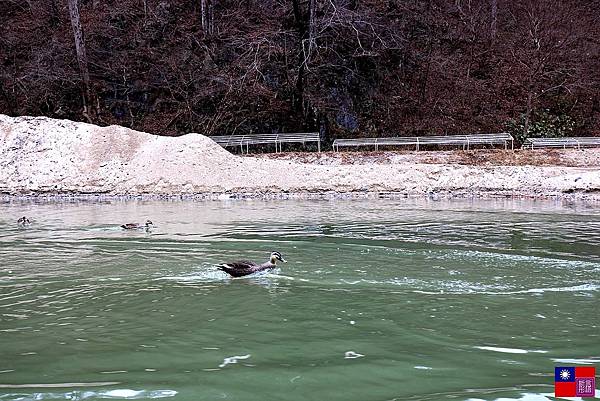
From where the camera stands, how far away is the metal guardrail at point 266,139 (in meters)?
37.2

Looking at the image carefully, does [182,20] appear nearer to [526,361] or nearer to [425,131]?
[425,131]

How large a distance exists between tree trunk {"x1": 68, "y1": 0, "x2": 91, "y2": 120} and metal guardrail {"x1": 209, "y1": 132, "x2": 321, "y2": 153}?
9744 mm

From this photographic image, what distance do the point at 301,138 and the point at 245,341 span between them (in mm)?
30333

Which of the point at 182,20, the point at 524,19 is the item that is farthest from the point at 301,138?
the point at 524,19

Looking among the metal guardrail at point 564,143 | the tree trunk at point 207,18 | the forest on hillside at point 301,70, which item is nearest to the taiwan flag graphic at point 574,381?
the metal guardrail at point 564,143

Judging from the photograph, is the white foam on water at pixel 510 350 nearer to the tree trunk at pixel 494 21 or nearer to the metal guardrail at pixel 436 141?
the metal guardrail at pixel 436 141

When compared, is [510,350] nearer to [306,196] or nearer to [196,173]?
[306,196]

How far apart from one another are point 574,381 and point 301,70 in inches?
1383

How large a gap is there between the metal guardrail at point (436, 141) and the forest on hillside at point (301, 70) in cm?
367

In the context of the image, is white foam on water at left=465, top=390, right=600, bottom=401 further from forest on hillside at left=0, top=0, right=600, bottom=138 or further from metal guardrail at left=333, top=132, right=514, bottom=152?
forest on hillside at left=0, top=0, right=600, bottom=138

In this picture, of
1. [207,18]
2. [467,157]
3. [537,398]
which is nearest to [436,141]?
[467,157]

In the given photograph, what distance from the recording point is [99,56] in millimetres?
44844

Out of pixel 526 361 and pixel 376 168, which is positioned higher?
pixel 376 168

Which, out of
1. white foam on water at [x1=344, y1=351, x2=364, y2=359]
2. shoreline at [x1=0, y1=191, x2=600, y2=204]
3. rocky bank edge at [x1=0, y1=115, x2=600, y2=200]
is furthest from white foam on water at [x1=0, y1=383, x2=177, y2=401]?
rocky bank edge at [x1=0, y1=115, x2=600, y2=200]
